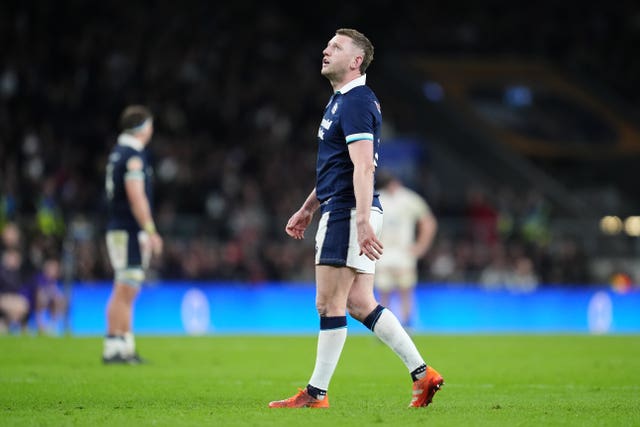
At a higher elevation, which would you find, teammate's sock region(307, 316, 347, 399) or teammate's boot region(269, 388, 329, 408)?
teammate's sock region(307, 316, 347, 399)

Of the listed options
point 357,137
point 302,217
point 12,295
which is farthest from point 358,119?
point 12,295

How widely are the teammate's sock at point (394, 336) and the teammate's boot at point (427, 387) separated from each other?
0.29 feet

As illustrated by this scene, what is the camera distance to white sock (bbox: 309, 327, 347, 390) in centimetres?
782

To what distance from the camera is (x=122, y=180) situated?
12297 millimetres

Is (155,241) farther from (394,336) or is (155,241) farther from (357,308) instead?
(394,336)

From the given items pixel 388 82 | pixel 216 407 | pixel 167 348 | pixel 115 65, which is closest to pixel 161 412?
pixel 216 407

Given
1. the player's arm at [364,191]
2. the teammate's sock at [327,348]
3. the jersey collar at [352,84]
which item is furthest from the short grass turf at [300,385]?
the jersey collar at [352,84]

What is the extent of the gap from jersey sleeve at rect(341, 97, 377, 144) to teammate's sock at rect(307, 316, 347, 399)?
3.94 ft

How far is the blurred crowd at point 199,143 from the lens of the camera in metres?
24.3

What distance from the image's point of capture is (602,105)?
132 ft

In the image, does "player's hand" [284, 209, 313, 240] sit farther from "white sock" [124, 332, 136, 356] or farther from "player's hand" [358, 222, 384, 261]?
"white sock" [124, 332, 136, 356]

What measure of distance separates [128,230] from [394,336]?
17.1ft

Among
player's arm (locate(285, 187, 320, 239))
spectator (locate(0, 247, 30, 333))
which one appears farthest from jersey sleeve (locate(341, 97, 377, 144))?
spectator (locate(0, 247, 30, 333))

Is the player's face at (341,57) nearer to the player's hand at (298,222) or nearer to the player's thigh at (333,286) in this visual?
the player's hand at (298,222)
